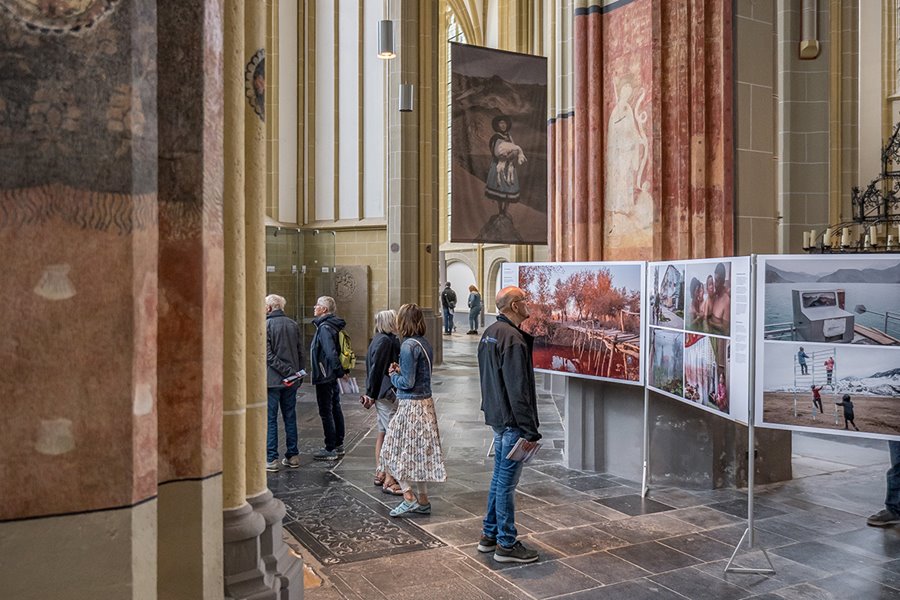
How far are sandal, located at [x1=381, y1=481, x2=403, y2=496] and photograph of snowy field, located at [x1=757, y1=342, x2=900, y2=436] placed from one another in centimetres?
285

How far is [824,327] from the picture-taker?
3.89 m

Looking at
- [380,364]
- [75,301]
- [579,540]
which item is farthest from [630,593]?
[75,301]

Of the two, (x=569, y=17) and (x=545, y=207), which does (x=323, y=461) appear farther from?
(x=569, y=17)

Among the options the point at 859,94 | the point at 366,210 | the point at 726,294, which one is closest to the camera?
the point at 726,294

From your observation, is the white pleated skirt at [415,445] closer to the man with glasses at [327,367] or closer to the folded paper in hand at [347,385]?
the folded paper in hand at [347,385]

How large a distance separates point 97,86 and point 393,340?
159 inches

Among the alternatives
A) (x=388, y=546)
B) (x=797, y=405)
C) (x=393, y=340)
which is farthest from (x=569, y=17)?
(x=388, y=546)

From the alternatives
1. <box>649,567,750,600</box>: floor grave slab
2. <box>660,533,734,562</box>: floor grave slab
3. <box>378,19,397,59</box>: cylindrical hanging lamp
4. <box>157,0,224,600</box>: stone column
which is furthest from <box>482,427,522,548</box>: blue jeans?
<box>378,19,397,59</box>: cylindrical hanging lamp

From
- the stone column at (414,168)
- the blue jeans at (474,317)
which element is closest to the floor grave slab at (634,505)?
the stone column at (414,168)

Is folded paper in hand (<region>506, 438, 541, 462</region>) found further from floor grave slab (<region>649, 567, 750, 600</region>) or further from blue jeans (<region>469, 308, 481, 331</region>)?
blue jeans (<region>469, 308, 481, 331</region>)

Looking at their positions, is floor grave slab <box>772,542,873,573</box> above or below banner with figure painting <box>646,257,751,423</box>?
below

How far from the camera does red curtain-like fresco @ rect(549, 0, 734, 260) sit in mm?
5973

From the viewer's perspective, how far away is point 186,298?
85.5 inches

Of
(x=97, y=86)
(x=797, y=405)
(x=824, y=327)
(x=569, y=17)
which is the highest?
(x=569, y=17)
